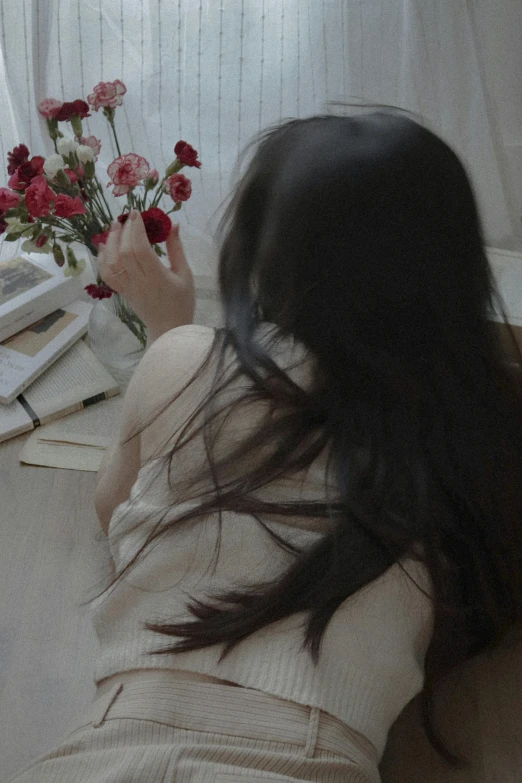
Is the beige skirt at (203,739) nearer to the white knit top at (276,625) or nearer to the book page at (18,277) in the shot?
the white knit top at (276,625)

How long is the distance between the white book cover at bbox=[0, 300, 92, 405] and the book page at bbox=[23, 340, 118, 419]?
17 mm

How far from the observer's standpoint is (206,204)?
5.97 ft

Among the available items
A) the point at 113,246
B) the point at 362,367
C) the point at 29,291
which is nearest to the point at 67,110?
the point at 113,246

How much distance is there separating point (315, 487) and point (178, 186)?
0.61 m

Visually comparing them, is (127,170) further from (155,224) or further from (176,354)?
(176,354)

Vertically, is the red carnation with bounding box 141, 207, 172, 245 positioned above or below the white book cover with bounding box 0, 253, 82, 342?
above

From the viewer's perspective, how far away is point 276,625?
78 centimetres

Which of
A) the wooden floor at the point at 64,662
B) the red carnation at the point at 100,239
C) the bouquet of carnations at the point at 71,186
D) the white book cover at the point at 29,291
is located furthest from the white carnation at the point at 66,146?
the wooden floor at the point at 64,662

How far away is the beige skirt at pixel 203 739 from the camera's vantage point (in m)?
0.71

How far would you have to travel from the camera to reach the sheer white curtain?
161 cm

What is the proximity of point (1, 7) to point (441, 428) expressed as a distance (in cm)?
129

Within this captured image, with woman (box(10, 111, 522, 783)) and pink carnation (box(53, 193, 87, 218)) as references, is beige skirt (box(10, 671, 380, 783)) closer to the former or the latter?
woman (box(10, 111, 522, 783))

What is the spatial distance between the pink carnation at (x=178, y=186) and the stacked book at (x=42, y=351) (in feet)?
1.24

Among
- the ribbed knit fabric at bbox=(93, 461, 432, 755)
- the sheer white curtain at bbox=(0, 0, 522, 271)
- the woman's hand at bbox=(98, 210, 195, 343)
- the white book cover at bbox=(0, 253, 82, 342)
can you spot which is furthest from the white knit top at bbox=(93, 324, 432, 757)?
the sheer white curtain at bbox=(0, 0, 522, 271)
